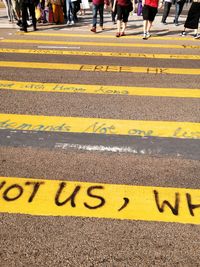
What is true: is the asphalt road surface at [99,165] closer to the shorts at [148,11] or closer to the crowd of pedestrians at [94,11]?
the shorts at [148,11]

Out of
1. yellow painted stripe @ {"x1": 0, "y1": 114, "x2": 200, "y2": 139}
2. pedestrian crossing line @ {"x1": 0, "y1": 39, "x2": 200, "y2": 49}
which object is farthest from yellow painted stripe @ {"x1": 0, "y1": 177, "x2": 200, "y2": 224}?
pedestrian crossing line @ {"x1": 0, "y1": 39, "x2": 200, "y2": 49}

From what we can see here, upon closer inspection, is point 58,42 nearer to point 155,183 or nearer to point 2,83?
point 2,83

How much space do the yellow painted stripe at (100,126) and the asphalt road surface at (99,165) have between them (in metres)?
0.01

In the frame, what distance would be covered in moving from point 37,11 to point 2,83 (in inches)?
339

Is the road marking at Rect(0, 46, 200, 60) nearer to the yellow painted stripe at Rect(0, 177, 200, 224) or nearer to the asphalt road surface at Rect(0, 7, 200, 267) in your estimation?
the asphalt road surface at Rect(0, 7, 200, 267)

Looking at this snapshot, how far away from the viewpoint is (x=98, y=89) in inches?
247

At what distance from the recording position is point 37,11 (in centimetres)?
1412

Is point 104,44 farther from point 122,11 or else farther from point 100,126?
point 100,126

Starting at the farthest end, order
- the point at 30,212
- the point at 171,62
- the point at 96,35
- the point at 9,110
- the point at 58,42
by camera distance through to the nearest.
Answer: the point at 96,35 < the point at 58,42 < the point at 171,62 < the point at 9,110 < the point at 30,212

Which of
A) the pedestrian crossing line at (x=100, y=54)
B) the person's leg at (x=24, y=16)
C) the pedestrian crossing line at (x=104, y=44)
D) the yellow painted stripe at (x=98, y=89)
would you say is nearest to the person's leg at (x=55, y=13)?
the person's leg at (x=24, y=16)

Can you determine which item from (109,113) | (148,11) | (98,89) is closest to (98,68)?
(98,89)

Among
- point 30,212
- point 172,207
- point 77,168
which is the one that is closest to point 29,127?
A: point 77,168

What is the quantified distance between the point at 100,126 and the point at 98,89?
1681 mm

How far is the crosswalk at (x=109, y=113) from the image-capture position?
3160 mm
